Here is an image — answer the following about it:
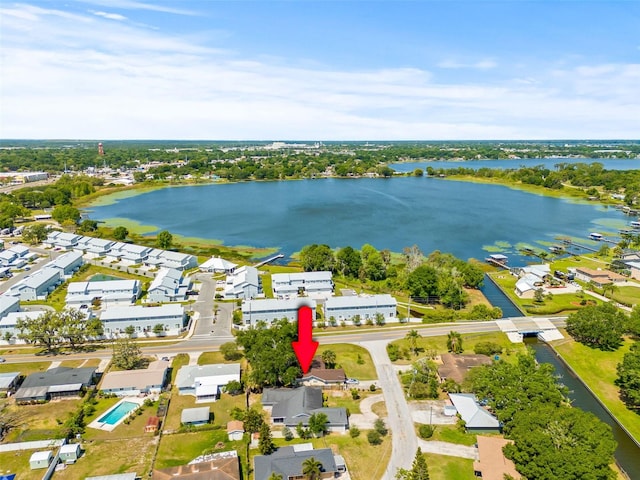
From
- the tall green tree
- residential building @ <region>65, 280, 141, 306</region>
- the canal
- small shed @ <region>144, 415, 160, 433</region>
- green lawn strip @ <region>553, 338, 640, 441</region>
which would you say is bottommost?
the canal

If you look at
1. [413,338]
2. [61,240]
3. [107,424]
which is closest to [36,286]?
[61,240]

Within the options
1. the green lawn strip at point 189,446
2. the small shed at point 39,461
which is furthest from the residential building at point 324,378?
the small shed at point 39,461

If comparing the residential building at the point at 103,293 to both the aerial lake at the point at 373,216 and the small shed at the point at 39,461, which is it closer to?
the small shed at the point at 39,461

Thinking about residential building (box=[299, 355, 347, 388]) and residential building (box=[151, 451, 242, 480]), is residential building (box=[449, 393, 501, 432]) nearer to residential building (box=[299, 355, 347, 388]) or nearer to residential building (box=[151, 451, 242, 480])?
residential building (box=[299, 355, 347, 388])

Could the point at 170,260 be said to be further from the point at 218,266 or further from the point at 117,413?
the point at 117,413

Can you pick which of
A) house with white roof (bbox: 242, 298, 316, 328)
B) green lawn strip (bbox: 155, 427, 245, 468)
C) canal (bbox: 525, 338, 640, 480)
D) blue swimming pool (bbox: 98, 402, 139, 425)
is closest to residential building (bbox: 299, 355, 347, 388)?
green lawn strip (bbox: 155, 427, 245, 468)
